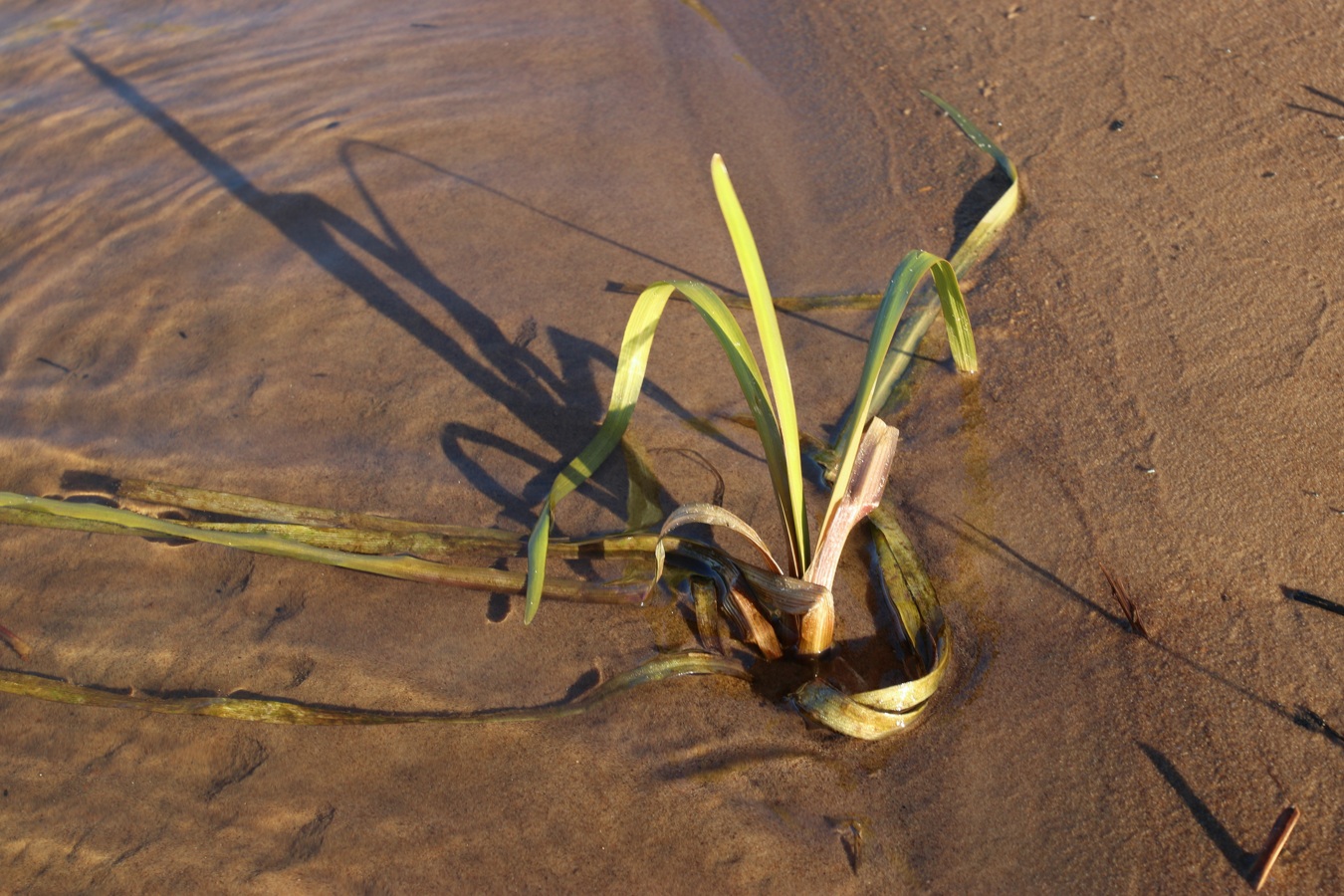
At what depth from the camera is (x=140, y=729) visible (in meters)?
1.70

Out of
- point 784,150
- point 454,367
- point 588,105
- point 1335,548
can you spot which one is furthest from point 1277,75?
point 454,367

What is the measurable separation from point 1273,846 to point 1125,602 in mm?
412

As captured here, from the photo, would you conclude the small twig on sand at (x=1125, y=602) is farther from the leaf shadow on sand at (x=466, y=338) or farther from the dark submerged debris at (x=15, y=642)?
the dark submerged debris at (x=15, y=642)

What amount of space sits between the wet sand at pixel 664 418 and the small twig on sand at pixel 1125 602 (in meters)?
0.02

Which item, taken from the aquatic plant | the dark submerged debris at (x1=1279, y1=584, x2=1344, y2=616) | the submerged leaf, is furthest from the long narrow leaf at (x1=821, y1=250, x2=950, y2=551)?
the dark submerged debris at (x1=1279, y1=584, x2=1344, y2=616)

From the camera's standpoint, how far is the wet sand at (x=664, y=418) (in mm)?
1479

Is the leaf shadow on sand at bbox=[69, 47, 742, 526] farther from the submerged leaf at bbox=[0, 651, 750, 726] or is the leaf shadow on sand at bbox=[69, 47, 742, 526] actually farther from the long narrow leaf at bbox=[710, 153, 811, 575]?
the long narrow leaf at bbox=[710, 153, 811, 575]

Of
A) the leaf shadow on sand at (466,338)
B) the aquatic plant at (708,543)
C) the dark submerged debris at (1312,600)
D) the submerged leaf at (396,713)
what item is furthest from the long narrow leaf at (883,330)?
the dark submerged debris at (1312,600)

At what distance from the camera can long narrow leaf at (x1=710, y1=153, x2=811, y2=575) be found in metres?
1.15

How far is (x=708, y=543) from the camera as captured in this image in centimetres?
184

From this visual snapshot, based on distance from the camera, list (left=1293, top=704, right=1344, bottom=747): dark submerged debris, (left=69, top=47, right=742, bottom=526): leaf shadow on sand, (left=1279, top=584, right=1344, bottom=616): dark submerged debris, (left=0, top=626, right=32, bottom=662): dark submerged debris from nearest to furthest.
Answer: (left=1293, top=704, right=1344, bottom=747): dark submerged debris < (left=1279, top=584, right=1344, bottom=616): dark submerged debris < (left=0, top=626, right=32, bottom=662): dark submerged debris < (left=69, top=47, right=742, bottom=526): leaf shadow on sand

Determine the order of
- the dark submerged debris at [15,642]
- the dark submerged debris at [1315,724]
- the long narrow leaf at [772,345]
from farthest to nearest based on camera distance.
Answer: the dark submerged debris at [15,642]
the dark submerged debris at [1315,724]
the long narrow leaf at [772,345]

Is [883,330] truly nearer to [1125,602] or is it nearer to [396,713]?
[1125,602]

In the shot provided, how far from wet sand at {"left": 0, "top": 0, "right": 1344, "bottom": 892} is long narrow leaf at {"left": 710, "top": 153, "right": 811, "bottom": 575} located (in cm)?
28
